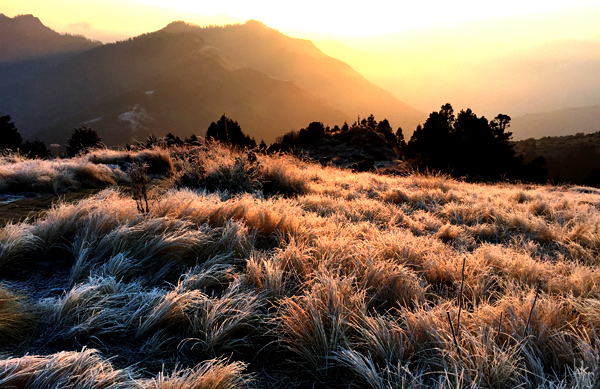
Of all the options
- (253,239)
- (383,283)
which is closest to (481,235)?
(383,283)

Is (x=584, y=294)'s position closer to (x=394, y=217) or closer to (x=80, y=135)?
(x=394, y=217)

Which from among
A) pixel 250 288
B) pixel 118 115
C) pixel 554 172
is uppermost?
pixel 118 115

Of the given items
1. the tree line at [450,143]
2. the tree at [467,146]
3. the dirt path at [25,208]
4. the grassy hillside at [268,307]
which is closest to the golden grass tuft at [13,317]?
the grassy hillside at [268,307]

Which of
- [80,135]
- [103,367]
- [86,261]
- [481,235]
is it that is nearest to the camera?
[103,367]

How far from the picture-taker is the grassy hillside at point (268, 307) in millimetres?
1300

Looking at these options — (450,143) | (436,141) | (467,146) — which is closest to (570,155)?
(467,146)

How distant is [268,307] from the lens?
74.2 inches

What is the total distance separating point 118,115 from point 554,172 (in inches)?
6608

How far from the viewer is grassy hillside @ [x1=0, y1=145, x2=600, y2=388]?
4.26ft

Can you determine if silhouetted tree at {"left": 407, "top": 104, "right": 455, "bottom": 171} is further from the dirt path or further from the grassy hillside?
the dirt path

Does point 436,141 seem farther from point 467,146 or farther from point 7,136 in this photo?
point 7,136

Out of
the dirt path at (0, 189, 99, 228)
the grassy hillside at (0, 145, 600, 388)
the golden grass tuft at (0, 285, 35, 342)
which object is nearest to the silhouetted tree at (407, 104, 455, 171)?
the grassy hillside at (0, 145, 600, 388)

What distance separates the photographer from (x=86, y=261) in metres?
2.23

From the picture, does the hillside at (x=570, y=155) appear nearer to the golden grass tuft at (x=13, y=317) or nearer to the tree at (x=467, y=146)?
the tree at (x=467, y=146)
